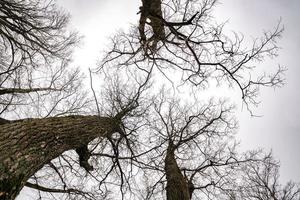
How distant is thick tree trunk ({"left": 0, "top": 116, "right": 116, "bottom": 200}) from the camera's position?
377cm

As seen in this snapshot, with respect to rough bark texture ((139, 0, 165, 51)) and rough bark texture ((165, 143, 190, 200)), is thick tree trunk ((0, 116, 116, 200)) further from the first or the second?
rough bark texture ((165, 143, 190, 200))

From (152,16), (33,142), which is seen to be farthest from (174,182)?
(33,142)

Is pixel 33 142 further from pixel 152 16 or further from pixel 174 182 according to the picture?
pixel 174 182

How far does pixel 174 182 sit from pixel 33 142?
14.1 feet

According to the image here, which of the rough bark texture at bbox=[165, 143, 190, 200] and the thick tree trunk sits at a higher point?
the rough bark texture at bbox=[165, 143, 190, 200]

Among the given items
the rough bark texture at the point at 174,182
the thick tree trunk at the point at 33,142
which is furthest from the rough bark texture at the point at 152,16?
the rough bark texture at the point at 174,182

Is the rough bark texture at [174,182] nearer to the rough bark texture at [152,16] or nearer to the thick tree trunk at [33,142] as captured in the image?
the thick tree trunk at [33,142]

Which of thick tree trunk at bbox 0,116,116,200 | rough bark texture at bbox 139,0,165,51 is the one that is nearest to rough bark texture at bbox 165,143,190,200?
thick tree trunk at bbox 0,116,116,200

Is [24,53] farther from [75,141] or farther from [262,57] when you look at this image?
[262,57]

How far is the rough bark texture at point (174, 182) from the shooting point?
7832 mm

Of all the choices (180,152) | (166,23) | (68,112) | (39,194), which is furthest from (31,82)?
(180,152)

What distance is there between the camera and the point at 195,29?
745cm

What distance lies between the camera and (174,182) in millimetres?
8086

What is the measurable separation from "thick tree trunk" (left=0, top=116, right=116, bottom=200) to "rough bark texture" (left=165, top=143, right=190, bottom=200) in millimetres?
2679
